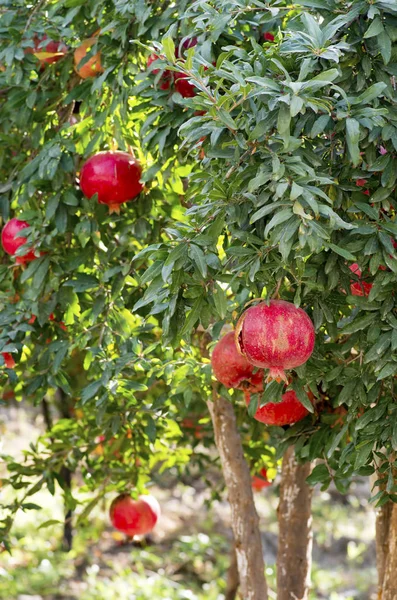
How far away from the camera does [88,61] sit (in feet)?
8.09

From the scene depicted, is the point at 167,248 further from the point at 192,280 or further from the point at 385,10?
the point at 385,10

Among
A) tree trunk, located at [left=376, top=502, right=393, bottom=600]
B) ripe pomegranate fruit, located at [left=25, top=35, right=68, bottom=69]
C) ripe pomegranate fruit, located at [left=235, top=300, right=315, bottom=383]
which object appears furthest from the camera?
tree trunk, located at [left=376, top=502, right=393, bottom=600]

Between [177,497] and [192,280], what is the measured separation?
20.2 feet

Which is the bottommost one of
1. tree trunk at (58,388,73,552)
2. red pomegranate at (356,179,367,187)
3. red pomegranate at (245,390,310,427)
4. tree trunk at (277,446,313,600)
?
tree trunk at (58,388,73,552)

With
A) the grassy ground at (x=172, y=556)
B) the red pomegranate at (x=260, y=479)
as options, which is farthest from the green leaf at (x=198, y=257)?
the grassy ground at (x=172, y=556)

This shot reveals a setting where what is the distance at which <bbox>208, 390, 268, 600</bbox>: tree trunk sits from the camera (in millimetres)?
2990

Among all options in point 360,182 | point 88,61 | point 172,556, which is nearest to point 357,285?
point 360,182

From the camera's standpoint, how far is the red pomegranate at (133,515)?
3.22 metres

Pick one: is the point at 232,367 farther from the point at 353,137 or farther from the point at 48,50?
the point at 48,50

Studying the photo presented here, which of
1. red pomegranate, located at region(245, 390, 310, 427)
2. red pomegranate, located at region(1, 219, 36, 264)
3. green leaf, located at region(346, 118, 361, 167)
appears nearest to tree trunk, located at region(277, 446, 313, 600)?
red pomegranate, located at region(245, 390, 310, 427)

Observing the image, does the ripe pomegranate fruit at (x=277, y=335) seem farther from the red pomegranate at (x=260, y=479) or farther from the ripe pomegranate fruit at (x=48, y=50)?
the red pomegranate at (x=260, y=479)

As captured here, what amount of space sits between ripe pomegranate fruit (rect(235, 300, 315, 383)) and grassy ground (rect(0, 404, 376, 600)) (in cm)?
366

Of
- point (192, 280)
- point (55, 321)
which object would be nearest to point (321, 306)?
point (192, 280)

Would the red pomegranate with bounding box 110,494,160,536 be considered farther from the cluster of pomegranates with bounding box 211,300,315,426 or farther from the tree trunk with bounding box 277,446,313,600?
the cluster of pomegranates with bounding box 211,300,315,426
